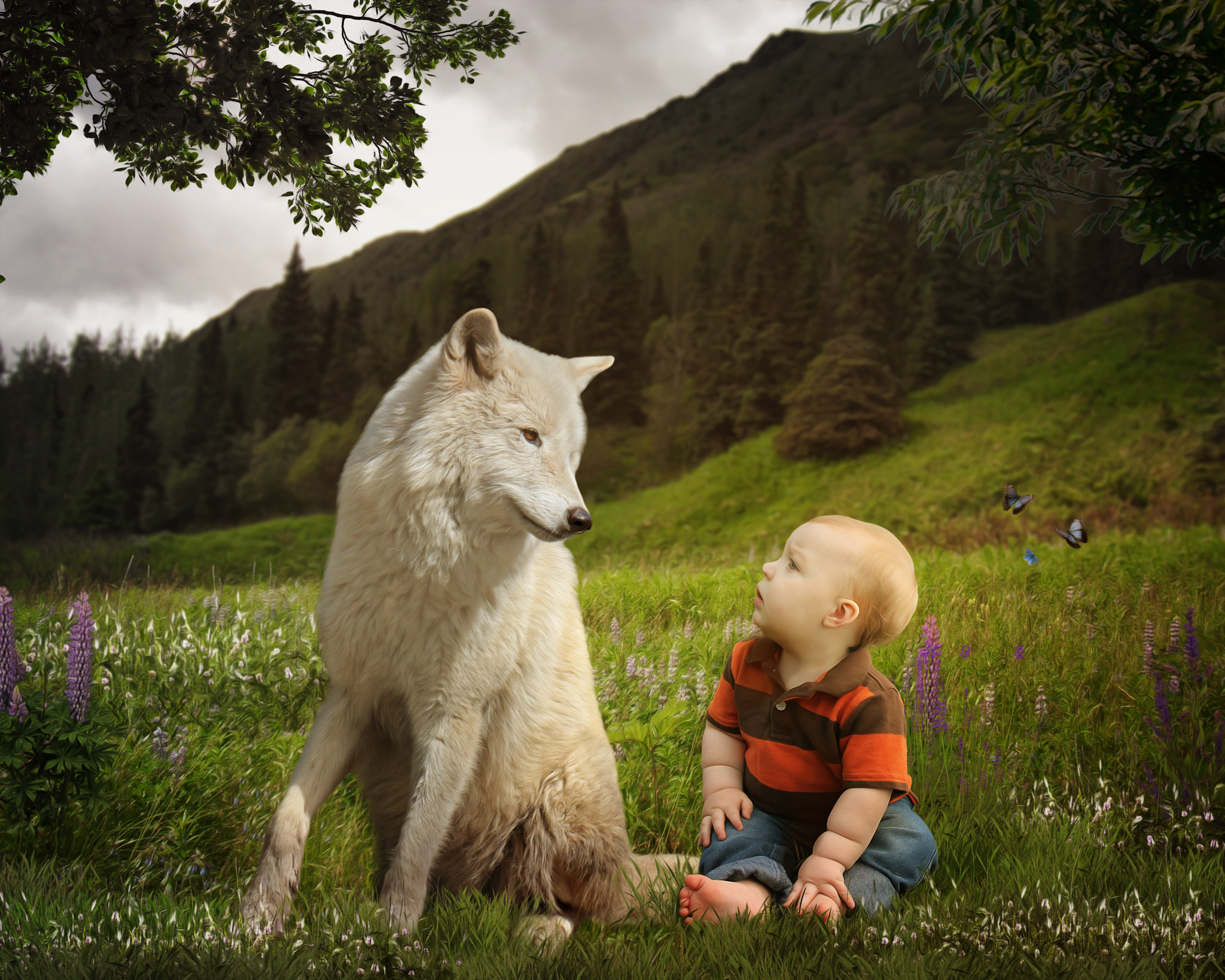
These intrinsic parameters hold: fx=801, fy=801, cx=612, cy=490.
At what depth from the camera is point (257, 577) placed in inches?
241

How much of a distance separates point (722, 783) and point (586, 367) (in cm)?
172

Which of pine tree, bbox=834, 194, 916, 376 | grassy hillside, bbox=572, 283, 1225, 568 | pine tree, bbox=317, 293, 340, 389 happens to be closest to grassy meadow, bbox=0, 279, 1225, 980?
grassy hillside, bbox=572, 283, 1225, 568

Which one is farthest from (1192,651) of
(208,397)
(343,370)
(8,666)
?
(208,397)

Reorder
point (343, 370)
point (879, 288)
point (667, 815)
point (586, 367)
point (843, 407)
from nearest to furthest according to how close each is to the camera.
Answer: point (586, 367) → point (667, 815) → point (843, 407) → point (879, 288) → point (343, 370)

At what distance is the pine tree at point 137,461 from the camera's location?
1795 cm

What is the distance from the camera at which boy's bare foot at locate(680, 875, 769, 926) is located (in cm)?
258

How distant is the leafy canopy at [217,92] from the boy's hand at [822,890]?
3.58 m

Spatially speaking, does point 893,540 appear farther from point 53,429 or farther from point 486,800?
point 53,429

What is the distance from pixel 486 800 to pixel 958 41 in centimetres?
484

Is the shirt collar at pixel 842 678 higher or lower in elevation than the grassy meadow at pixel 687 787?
higher

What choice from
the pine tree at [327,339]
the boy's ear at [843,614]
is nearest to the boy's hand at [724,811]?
the boy's ear at [843,614]

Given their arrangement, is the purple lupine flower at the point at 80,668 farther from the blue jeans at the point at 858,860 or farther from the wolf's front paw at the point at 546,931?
the blue jeans at the point at 858,860

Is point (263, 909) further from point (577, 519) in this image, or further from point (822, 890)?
point (822, 890)

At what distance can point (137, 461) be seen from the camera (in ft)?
60.3
